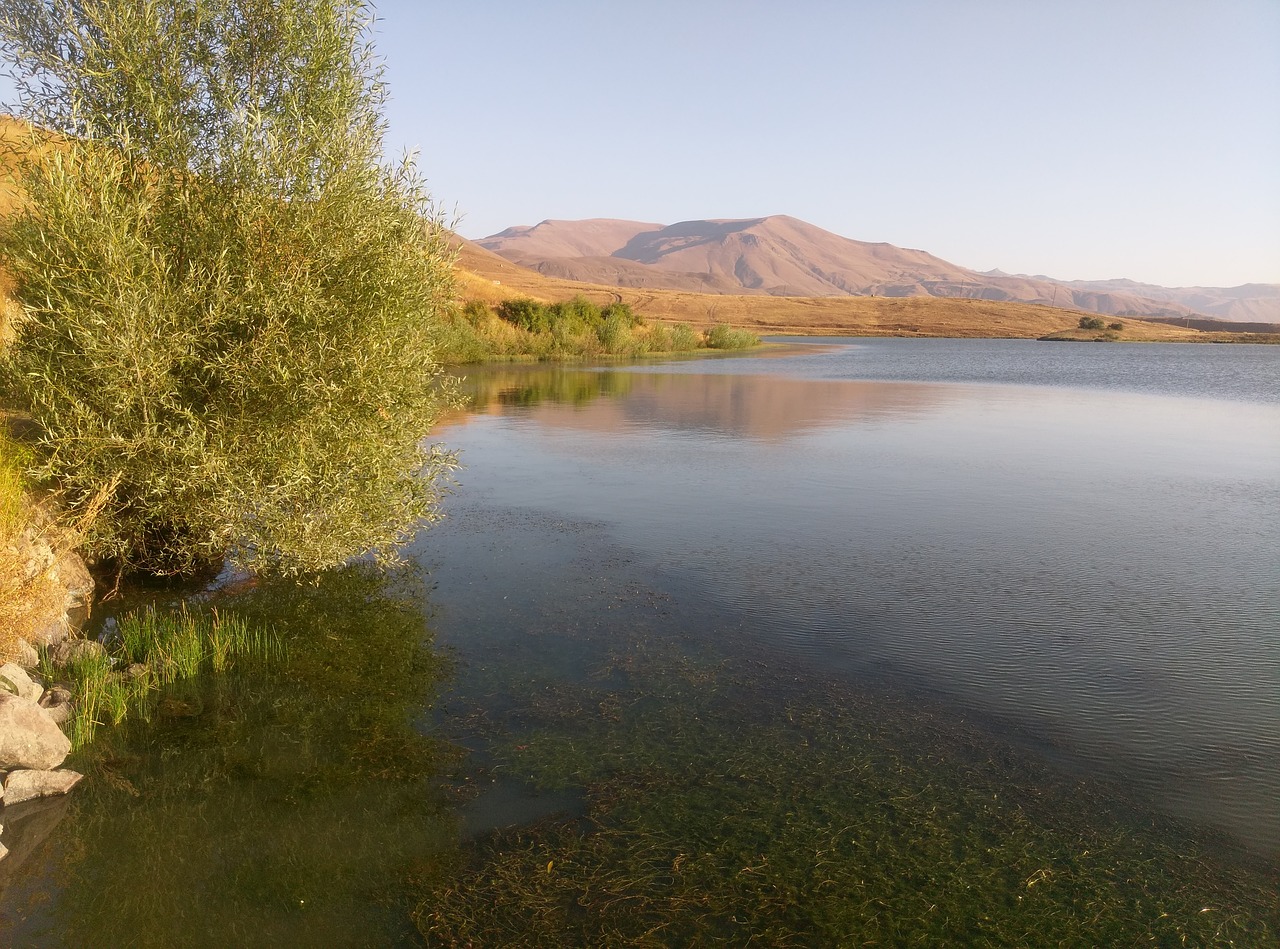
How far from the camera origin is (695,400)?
1539 inches

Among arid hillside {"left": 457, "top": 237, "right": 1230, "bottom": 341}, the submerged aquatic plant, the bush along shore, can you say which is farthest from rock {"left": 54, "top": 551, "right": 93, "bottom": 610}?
arid hillside {"left": 457, "top": 237, "right": 1230, "bottom": 341}

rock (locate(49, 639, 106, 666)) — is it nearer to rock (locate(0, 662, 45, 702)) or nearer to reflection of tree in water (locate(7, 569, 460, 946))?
rock (locate(0, 662, 45, 702))

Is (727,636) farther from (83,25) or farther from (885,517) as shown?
(83,25)

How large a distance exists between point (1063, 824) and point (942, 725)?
1.75m

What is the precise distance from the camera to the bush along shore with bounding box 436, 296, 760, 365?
57344 millimetres

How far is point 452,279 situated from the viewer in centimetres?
1383

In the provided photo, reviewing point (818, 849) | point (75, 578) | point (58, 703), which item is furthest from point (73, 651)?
point (818, 849)

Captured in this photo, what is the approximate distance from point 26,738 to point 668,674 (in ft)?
20.8

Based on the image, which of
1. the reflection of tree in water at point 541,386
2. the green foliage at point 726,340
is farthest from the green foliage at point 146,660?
the green foliage at point 726,340

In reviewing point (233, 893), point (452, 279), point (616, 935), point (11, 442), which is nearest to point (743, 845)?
point (616, 935)

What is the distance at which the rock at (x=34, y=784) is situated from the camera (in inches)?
300

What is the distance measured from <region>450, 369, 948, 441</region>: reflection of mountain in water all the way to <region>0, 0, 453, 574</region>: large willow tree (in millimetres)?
17809

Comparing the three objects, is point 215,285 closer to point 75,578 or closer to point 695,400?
point 75,578

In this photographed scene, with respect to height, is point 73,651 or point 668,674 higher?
point 73,651
